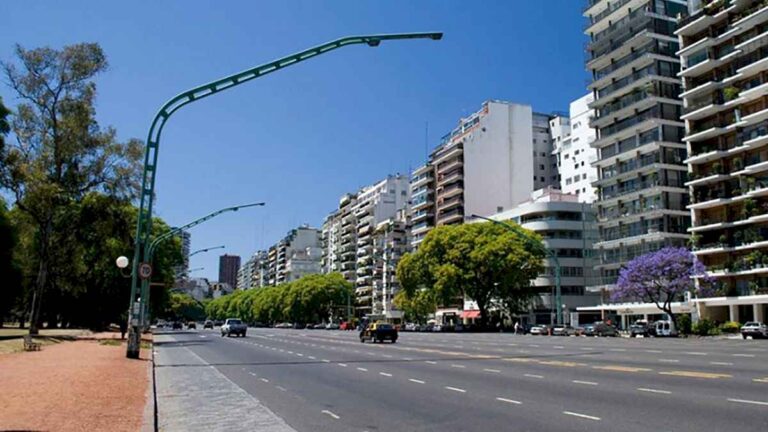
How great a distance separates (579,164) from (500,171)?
1310 centimetres

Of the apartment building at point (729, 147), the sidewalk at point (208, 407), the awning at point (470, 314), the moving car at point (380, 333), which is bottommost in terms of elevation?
the sidewalk at point (208, 407)

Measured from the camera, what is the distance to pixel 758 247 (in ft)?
196

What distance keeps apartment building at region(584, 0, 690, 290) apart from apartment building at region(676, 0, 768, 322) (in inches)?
176

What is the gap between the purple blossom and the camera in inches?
2261

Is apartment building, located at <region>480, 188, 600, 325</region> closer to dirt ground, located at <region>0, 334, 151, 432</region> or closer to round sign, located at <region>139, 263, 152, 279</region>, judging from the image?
round sign, located at <region>139, 263, 152, 279</region>

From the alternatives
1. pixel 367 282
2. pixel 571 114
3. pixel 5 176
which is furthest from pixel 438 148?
pixel 5 176

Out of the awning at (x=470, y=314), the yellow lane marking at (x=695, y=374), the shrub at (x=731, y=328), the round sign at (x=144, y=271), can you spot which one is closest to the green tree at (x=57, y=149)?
the round sign at (x=144, y=271)

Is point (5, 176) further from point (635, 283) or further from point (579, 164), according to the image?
point (579, 164)

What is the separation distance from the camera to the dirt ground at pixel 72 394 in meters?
10.0

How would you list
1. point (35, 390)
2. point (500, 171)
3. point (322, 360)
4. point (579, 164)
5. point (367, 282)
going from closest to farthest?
point (35, 390) < point (322, 360) < point (579, 164) < point (500, 171) < point (367, 282)

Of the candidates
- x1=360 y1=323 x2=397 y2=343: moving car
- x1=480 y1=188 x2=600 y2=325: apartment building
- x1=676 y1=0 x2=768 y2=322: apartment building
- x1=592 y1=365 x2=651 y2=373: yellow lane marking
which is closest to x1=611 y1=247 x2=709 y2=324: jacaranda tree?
x1=676 y1=0 x2=768 y2=322: apartment building

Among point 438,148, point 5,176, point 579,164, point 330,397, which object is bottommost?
point 330,397

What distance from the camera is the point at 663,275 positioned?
2285 inches

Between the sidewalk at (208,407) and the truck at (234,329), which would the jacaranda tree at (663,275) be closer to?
the truck at (234,329)
